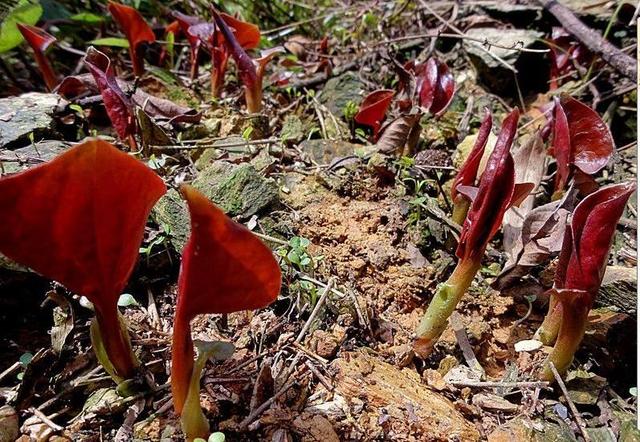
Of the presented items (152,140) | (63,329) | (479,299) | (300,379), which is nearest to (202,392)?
(300,379)

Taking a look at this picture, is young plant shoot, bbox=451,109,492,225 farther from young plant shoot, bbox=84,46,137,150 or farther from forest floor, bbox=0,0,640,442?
young plant shoot, bbox=84,46,137,150

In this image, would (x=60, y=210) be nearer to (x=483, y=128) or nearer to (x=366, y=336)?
(x=366, y=336)

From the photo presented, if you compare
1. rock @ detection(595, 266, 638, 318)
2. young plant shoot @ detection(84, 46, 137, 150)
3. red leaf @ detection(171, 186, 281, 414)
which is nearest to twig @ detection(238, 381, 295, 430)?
red leaf @ detection(171, 186, 281, 414)

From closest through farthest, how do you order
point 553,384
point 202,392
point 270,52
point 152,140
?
point 202,392 → point 553,384 → point 152,140 → point 270,52

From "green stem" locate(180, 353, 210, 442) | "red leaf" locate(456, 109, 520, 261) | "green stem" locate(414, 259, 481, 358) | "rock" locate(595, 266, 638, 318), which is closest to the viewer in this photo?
"green stem" locate(180, 353, 210, 442)

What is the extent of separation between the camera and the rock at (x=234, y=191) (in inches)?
61.0

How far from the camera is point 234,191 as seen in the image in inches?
61.9

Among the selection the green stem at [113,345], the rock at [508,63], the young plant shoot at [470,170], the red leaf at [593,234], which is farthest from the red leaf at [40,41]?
the red leaf at [593,234]

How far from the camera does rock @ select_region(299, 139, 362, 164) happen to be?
197cm

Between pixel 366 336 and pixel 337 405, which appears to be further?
pixel 366 336

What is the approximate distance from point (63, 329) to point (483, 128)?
1205mm

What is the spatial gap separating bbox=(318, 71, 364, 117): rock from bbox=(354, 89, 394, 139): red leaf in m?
0.26

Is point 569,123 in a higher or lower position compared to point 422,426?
higher

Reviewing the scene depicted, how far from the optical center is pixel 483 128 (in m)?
1.54
